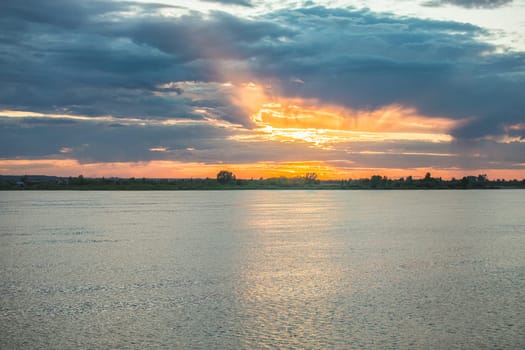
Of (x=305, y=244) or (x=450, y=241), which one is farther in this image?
(x=450, y=241)

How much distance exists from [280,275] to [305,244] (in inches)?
453

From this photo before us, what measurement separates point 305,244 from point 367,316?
18007 mm

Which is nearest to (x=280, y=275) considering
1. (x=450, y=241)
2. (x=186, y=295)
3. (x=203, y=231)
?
(x=186, y=295)

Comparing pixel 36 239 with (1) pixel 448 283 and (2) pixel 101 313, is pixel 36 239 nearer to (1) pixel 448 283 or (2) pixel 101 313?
(2) pixel 101 313

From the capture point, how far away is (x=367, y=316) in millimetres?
16688

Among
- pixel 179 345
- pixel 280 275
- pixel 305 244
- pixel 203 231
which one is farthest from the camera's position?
pixel 203 231

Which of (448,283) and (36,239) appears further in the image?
(36,239)

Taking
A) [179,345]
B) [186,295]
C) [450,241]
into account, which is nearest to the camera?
[179,345]

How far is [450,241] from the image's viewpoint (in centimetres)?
3722

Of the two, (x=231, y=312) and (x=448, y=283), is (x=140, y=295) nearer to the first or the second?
(x=231, y=312)

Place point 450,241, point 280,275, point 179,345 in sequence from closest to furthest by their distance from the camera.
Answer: point 179,345, point 280,275, point 450,241

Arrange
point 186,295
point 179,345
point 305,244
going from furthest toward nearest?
point 305,244 → point 186,295 → point 179,345

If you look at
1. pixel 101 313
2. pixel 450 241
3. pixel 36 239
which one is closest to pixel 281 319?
pixel 101 313

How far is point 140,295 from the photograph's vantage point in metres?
19.5
